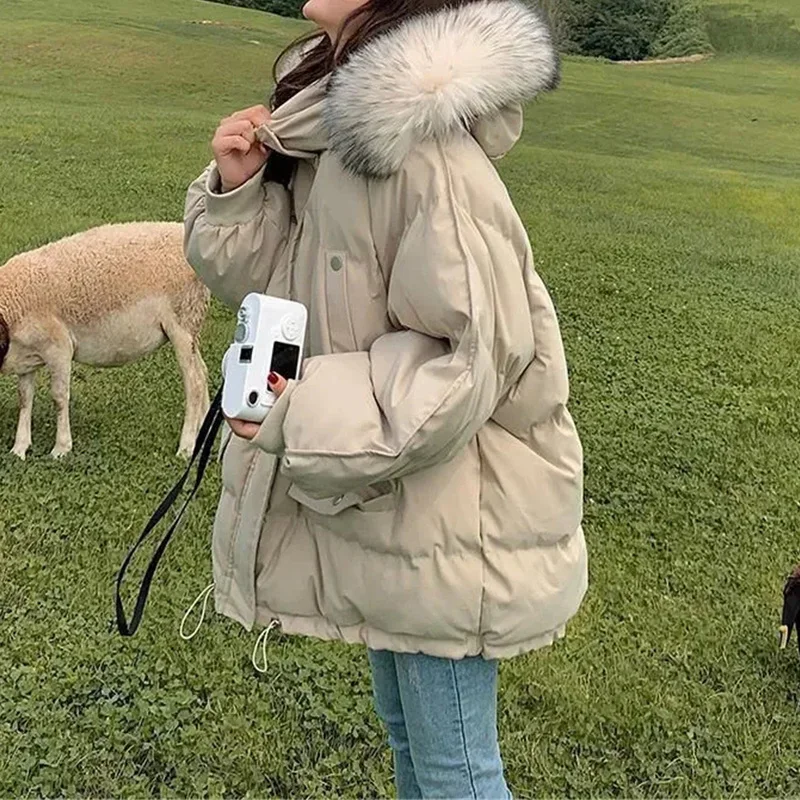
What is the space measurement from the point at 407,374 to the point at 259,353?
0.82 feet

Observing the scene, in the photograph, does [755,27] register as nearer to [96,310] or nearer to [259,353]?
[96,310]

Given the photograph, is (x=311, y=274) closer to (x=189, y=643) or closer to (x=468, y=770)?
(x=468, y=770)

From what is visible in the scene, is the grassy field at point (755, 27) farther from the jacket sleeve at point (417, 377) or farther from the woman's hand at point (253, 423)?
the woman's hand at point (253, 423)

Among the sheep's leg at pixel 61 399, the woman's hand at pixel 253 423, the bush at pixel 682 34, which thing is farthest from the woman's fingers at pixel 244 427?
the bush at pixel 682 34

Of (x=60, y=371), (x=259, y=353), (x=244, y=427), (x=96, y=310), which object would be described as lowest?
(x=60, y=371)

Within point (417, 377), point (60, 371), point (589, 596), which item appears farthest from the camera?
point (60, 371)

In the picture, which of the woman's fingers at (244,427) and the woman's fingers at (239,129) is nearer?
the woman's fingers at (244,427)

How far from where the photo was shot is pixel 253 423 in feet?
5.97

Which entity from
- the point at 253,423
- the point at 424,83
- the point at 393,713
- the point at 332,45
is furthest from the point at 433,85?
the point at 393,713

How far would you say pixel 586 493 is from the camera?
5363mm

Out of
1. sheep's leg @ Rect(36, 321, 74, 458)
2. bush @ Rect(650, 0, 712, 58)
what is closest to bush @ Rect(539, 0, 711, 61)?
bush @ Rect(650, 0, 712, 58)

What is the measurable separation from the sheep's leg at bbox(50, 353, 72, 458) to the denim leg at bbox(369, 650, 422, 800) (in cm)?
345

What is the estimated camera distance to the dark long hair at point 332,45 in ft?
6.13

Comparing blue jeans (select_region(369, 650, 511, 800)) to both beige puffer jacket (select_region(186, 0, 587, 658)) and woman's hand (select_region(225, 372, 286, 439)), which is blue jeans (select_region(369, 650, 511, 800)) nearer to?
beige puffer jacket (select_region(186, 0, 587, 658))
